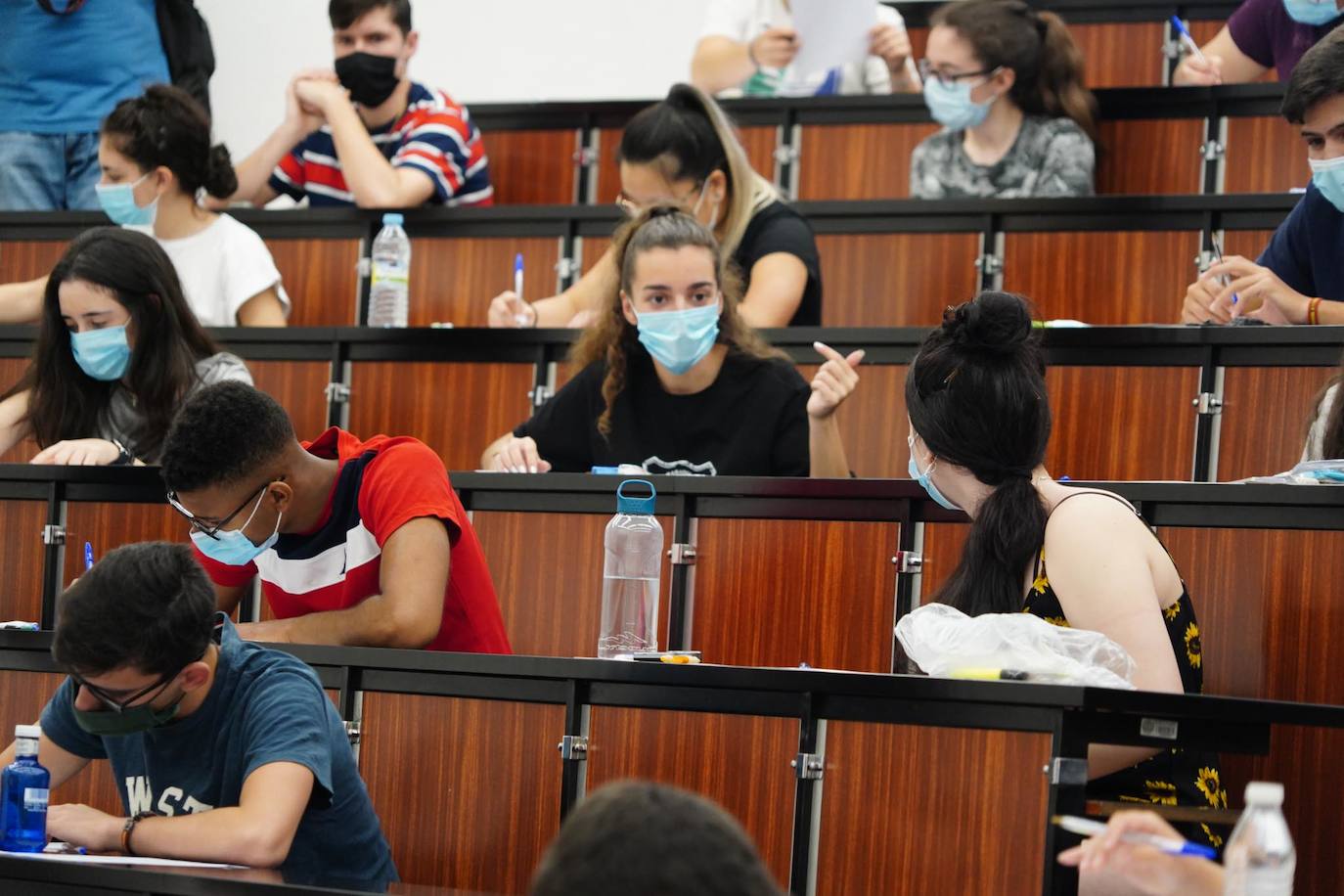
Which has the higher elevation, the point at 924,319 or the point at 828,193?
the point at 828,193

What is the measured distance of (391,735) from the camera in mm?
2920

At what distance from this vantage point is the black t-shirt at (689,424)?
3709 mm

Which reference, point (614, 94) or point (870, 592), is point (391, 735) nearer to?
point (870, 592)

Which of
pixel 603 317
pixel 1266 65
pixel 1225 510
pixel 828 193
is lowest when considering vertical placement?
pixel 1225 510

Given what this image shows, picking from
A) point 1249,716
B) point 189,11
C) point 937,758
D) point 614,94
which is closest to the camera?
point 1249,716

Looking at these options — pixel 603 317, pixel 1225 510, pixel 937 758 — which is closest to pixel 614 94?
pixel 603 317

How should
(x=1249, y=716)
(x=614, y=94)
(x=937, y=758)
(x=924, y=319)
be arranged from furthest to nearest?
(x=614, y=94)
(x=924, y=319)
(x=937, y=758)
(x=1249, y=716)

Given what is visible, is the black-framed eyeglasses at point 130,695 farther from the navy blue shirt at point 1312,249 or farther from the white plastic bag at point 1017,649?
the navy blue shirt at point 1312,249

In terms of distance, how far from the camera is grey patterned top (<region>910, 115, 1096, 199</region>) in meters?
4.73

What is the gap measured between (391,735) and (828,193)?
8.99 ft

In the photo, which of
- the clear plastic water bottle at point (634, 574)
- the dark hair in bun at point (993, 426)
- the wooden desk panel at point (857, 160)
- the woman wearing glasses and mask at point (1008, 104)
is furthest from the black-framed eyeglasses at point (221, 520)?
the wooden desk panel at point (857, 160)

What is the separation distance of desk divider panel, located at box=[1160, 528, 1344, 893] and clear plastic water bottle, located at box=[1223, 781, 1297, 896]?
1108 mm

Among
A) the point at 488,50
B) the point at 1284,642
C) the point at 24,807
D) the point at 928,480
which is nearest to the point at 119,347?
the point at 24,807

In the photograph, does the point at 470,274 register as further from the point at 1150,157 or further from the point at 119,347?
the point at 1150,157
